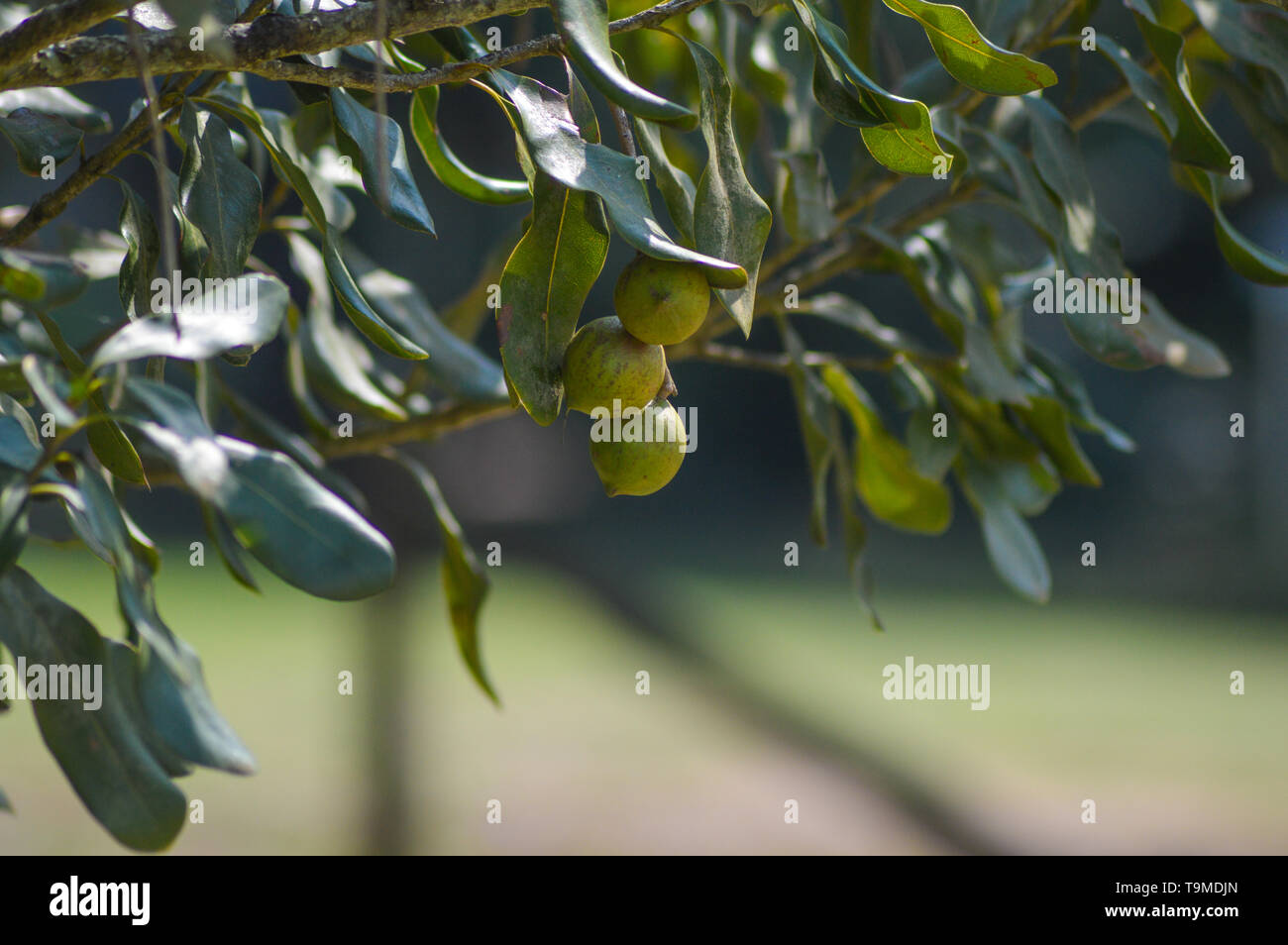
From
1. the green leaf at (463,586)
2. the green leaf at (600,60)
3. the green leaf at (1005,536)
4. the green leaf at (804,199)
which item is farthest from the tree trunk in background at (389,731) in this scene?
the green leaf at (600,60)

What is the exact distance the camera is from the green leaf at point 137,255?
0.69 metres

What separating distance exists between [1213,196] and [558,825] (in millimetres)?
3045

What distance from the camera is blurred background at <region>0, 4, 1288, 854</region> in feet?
10.8

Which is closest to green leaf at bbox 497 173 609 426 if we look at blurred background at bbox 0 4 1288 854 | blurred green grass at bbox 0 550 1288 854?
blurred background at bbox 0 4 1288 854

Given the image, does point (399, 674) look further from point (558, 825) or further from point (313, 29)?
point (313, 29)

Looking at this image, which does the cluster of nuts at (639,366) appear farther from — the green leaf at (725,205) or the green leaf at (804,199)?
the green leaf at (804,199)

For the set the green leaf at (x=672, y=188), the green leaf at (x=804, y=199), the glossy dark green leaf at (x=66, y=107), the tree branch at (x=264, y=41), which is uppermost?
the glossy dark green leaf at (x=66, y=107)

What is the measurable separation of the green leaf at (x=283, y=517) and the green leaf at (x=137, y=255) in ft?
0.64

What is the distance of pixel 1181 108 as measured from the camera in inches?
32.1

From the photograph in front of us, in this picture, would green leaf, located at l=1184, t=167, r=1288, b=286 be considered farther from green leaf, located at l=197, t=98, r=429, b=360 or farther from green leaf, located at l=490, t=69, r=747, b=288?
green leaf, located at l=197, t=98, r=429, b=360

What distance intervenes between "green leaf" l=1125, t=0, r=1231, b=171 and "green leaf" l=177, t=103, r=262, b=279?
636 mm

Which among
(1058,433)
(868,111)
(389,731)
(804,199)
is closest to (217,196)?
(868,111)

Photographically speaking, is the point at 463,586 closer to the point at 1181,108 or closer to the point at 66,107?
the point at 66,107

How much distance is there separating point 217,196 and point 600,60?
A: 0.93 ft
